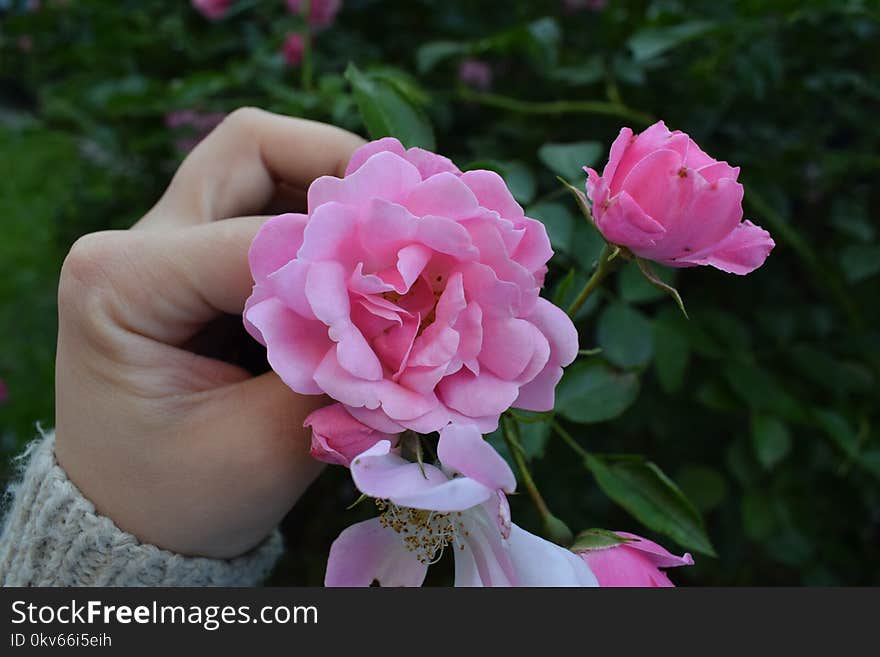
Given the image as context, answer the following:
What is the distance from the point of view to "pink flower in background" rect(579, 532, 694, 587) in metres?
0.48

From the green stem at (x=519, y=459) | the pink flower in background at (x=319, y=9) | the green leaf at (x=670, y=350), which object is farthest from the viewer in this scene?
the pink flower in background at (x=319, y=9)

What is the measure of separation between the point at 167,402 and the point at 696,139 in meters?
0.81

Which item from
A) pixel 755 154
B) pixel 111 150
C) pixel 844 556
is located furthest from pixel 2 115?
pixel 844 556

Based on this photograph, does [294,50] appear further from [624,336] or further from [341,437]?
[341,437]

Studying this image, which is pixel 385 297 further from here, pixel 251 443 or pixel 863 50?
pixel 863 50

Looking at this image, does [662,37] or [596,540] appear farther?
[662,37]

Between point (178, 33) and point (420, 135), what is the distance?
90 cm

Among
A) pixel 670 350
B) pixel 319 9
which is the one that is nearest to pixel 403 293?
pixel 670 350

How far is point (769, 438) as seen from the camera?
0.93 m

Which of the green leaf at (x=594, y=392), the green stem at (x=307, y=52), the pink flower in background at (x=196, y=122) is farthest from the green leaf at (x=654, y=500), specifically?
the pink flower in background at (x=196, y=122)

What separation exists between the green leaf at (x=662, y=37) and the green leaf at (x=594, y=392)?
0.37m

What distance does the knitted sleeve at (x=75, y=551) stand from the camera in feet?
2.06

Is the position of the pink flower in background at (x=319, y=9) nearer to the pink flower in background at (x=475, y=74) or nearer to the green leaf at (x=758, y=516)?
the pink flower in background at (x=475, y=74)

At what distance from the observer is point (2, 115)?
375cm
